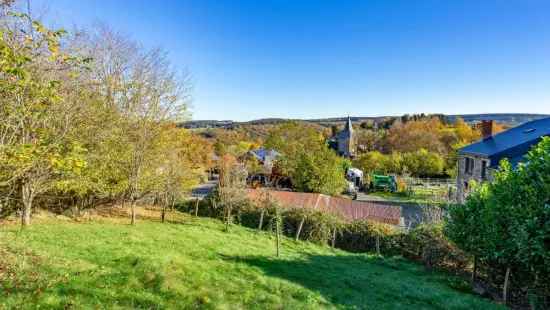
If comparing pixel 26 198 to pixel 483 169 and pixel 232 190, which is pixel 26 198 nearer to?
pixel 232 190

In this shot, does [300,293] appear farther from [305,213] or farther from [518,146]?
[518,146]

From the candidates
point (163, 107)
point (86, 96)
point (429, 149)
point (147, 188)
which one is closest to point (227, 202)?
point (147, 188)

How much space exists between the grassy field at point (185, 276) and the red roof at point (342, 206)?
440cm

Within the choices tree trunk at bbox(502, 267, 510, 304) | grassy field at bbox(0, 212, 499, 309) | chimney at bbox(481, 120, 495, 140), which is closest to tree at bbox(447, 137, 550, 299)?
tree trunk at bbox(502, 267, 510, 304)

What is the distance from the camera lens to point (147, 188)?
1505 centimetres

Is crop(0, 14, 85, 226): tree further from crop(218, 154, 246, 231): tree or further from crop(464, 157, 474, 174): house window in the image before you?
crop(464, 157, 474, 174): house window

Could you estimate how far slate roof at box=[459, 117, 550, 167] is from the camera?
19.4 meters

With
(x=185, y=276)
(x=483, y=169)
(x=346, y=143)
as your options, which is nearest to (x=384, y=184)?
(x=483, y=169)

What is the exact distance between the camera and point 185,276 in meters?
6.12

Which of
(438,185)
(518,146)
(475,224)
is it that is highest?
(518,146)

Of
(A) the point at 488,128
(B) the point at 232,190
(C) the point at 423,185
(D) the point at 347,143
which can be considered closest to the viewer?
(B) the point at 232,190

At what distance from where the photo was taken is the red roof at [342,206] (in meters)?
16.4

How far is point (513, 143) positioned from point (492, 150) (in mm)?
1278

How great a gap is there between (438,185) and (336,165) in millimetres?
17842
